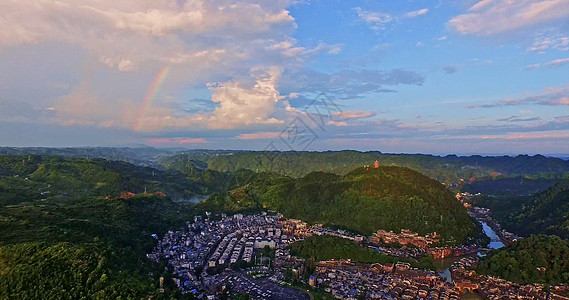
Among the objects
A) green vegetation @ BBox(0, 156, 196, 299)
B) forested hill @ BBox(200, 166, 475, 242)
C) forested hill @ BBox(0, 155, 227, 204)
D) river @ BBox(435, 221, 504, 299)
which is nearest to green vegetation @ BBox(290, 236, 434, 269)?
river @ BBox(435, 221, 504, 299)

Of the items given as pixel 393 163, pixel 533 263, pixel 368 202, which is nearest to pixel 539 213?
pixel 368 202

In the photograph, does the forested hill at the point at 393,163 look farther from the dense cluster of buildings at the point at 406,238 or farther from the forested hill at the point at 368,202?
the dense cluster of buildings at the point at 406,238

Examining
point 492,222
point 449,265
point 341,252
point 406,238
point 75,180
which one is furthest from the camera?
point 75,180

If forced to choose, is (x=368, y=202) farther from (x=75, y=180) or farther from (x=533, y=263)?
(x=75, y=180)

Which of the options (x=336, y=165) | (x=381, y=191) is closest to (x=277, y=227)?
(x=381, y=191)

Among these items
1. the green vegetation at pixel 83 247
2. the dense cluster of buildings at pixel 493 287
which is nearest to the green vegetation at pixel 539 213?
the dense cluster of buildings at pixel 493 287

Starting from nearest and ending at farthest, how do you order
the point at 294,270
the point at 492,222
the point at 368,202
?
the point at 294,270 < the point at 368,202 < the point at 492,222
